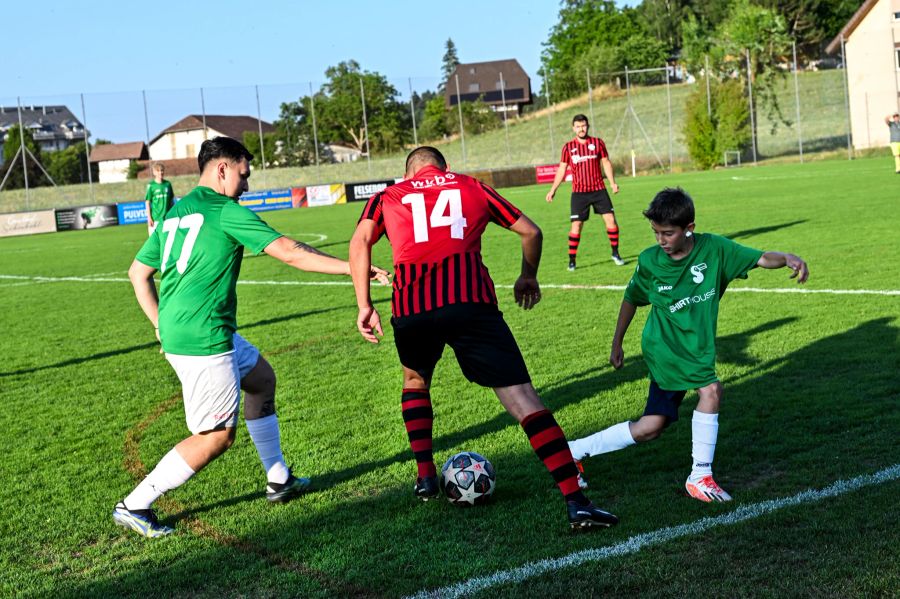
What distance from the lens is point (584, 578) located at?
364 centimetres

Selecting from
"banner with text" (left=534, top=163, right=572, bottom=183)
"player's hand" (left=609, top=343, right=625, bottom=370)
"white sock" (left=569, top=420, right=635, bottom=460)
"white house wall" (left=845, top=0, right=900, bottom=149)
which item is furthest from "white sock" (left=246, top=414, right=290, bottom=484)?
"white house wall" (left=845, top=0, right=900, bottom=149)

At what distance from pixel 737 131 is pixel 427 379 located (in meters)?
43.6

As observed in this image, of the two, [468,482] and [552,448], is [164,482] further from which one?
[552,448]

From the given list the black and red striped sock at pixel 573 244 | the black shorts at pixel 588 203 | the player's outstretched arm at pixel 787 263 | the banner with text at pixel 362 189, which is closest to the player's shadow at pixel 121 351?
the black and red striped sock at pixel 573 244

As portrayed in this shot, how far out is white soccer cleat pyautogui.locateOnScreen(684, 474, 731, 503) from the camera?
438 cm

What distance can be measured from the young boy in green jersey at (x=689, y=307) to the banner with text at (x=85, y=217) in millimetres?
38772

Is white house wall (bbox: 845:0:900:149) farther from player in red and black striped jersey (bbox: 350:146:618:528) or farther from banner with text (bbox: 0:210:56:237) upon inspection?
player in red and black striped jersey (bbox: 350:146:618:528)

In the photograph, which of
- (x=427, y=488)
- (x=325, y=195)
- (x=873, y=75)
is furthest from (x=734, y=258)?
(x=873, y=75)

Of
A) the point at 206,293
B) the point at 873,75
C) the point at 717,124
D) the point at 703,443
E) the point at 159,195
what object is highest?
the point at 873,75

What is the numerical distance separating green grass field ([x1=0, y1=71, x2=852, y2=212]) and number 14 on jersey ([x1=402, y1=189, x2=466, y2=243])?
1692 inches

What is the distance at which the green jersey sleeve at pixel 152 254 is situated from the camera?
4762 mm

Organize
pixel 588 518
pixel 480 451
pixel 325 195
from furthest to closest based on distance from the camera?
1. pixel 325 195
2. pixel 480 451
3. pixel 588 518

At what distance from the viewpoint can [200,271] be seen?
4.45 meters

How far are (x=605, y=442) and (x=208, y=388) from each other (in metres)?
1.96
